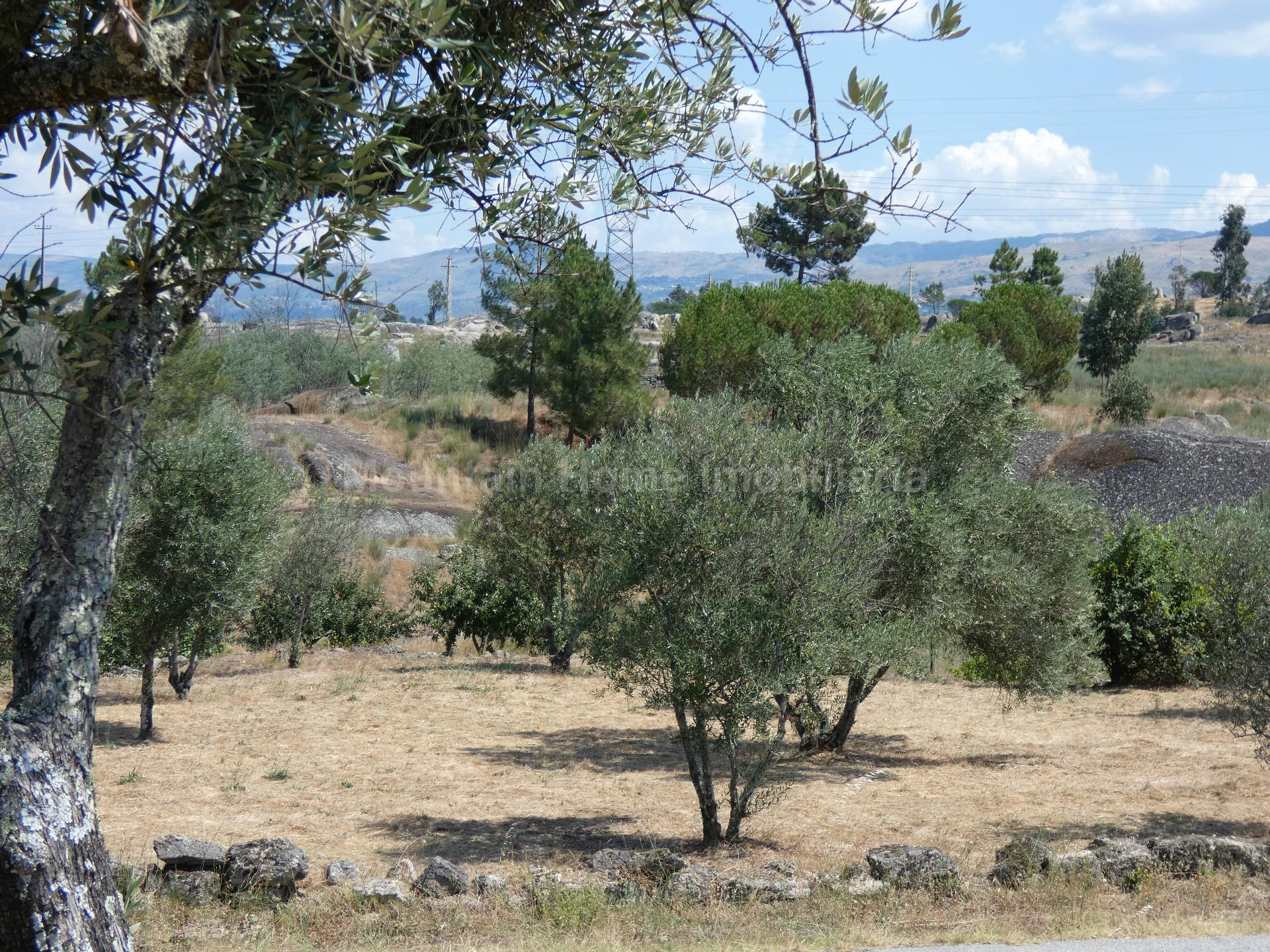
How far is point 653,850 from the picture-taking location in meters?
7.26

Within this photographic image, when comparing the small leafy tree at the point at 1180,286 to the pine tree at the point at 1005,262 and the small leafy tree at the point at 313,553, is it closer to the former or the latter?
the pine tree at the point at 1005,262

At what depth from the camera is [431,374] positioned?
49062 mm

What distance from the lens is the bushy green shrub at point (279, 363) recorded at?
40.9m

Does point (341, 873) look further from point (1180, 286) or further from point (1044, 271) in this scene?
point (1180, 286)

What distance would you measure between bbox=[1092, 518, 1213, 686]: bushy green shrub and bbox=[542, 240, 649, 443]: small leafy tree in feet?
65.6

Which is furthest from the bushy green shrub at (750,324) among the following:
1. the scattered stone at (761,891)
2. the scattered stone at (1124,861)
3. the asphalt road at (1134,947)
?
the asphalt road at (1134,947)

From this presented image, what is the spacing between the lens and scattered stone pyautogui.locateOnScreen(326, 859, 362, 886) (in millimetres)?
7133

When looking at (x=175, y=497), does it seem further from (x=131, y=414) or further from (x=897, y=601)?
(x=131, y=414)

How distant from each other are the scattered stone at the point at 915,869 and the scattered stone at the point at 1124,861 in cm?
102

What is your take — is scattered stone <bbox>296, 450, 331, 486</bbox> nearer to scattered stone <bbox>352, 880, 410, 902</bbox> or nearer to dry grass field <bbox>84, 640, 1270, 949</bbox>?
dry grass field <bbox>84, 640, 1270, 949</bbox>

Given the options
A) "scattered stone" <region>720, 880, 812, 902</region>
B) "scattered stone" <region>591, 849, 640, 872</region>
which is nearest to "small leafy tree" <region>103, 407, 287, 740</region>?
"scattered stone" <region>591, 849, 640, 872</region>

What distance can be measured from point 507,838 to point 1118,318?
151 ft

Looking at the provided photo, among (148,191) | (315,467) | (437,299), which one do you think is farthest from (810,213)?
(437,299)

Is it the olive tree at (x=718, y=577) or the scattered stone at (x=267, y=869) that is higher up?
the olive tree at (x=718, y=577)
